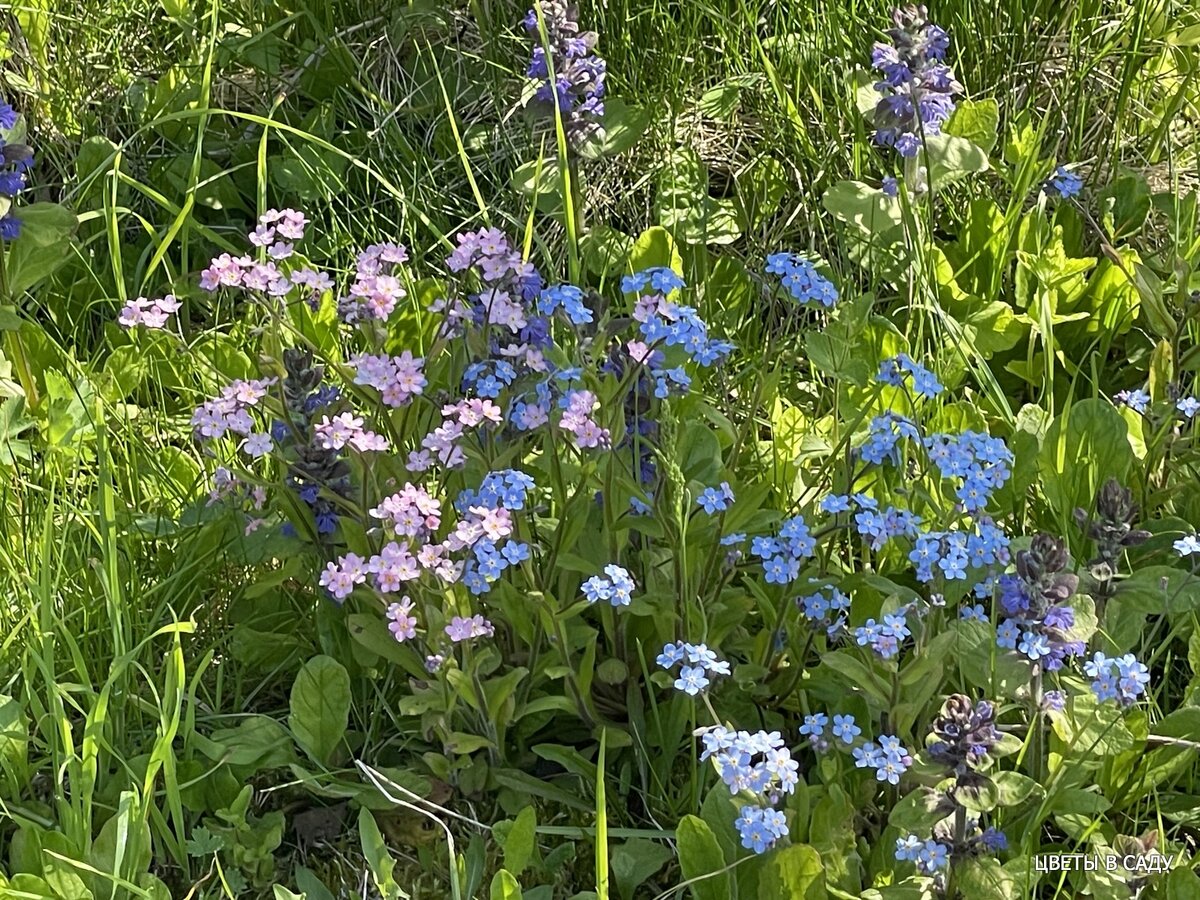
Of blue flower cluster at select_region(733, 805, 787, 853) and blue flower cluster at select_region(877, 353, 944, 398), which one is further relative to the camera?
blue flower cluster at select_region(877, 353, 944, 398)

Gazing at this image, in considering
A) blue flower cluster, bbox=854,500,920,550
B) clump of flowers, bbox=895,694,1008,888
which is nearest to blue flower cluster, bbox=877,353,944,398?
blue flower cluster, bbox=854,500,920,550

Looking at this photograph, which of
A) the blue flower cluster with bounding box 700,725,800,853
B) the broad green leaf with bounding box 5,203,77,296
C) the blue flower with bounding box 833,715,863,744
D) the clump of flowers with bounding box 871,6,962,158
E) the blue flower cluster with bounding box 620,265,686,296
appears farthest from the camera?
the broad green leaf with bounding box 5,203,77,296

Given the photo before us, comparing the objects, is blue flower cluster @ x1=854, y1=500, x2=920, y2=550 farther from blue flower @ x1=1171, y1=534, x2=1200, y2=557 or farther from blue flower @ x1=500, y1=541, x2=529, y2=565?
blue flower @ x1=500, y1=541, x2=529, y2=565

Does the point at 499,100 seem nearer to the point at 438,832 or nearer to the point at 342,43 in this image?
the point at 342,43

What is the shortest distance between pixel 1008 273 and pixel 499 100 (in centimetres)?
127

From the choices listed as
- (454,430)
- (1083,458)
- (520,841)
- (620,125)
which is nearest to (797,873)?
(520,841)

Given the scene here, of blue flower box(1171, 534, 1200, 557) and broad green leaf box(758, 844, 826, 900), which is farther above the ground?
blue flower box(1171, 534, 1200, 557)

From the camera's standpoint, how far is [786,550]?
6.64ft

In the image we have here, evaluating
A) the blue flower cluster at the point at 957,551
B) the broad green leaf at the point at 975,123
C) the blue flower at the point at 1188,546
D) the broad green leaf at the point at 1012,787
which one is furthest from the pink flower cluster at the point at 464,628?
the broad green leaf at the point at 975,123

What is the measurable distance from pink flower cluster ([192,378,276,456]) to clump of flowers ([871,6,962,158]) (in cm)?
127

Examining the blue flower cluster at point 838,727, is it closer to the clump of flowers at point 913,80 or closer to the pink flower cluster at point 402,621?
the pink flower cluster at point 402,621

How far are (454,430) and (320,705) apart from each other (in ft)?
1.66

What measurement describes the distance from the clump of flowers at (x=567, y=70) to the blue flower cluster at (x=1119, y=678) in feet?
4.61

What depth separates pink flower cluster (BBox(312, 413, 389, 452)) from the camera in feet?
6.26
